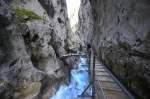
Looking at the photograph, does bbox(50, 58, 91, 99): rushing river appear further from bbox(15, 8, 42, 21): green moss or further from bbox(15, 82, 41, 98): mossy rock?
bbox(15, 8, 42, 21): green moss

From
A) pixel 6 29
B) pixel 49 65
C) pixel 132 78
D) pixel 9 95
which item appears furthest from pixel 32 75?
pixel 132 78

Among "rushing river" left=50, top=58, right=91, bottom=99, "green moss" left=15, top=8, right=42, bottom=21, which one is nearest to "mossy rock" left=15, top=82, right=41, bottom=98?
"rushing river" left=50, top=58, right=91, bottom=99

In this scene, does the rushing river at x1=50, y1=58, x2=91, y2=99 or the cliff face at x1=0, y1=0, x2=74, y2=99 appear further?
the rushing river at x1=50, y1=58, x2=91, y2=99

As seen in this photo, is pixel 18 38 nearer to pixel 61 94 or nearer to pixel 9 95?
pixel 9 95

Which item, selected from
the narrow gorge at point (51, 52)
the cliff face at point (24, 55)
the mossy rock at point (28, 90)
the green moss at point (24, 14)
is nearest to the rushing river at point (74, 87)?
the narrow gorge at point (51, 52)

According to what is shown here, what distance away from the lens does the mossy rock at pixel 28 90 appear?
7.19m

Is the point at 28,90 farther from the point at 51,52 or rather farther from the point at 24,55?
the point at 51,52

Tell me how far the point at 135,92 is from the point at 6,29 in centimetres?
612

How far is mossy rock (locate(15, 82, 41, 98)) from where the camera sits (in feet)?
23.6

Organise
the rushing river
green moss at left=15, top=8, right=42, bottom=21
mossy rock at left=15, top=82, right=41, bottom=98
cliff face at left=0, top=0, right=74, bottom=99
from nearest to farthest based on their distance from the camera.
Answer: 1. cliff face at left=0, top=0, right=74, bottom=99
2. mossy rock at left=15, top=82, right=41, bottom=98
3. green moss at left=15, top=8, right=42, bottom=21
4. the rushing river

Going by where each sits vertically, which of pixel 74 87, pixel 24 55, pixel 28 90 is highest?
pixel 24 55

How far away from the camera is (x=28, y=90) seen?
25.5ft

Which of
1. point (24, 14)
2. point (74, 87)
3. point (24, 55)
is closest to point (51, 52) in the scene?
point (24, 14)

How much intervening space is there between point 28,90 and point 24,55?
165 cm
